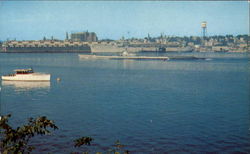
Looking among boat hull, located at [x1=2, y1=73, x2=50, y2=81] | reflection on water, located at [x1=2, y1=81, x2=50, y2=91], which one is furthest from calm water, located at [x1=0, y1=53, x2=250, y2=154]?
boat hull, located at [x1=2, y1=73, x2=50, y2=81]

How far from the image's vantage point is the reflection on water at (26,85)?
32.8 meters

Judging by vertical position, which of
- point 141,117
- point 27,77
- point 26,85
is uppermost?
point 27,77

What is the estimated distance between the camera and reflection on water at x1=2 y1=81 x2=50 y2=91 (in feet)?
108

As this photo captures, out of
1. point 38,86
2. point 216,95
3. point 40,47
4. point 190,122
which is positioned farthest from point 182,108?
A: point 40,47

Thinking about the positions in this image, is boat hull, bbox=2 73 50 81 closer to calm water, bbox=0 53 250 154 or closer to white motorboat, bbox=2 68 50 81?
white motorboat, bbox=2 68 50 81

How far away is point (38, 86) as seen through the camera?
34.5 metres

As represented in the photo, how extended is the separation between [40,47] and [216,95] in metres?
146

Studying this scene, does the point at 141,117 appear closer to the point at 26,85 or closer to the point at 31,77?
the point at 26,85

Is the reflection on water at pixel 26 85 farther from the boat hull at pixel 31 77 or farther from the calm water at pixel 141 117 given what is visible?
the calm water at pixel 141 117

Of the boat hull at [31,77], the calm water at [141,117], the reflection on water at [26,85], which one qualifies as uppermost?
the boat hull at [31,77]

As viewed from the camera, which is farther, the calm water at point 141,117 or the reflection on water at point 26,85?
the reflection on water at point 26,85

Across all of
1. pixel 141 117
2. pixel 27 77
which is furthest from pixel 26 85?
pixel 141 117

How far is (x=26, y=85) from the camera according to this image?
115 ft

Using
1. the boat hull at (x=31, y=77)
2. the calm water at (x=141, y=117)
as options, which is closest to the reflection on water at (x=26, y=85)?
the boat hull at (x=31, y=77)
